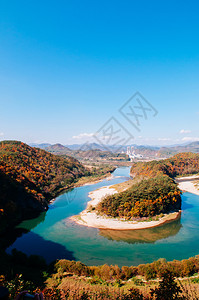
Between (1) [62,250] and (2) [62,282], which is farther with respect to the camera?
(1) [62,250]

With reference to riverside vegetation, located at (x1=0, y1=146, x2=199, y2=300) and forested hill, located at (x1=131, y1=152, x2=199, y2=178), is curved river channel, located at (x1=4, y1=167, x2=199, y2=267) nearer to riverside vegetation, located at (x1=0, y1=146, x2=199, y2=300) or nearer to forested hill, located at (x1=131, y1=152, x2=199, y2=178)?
riverside vegetation, located at (x1=0, y1=146, x2=199, y2=300)

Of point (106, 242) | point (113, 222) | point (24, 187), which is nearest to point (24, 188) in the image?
point (24, 187)

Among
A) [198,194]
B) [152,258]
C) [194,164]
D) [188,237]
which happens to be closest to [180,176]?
[194,164]

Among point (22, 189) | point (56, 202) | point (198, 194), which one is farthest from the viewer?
point (198, 194)

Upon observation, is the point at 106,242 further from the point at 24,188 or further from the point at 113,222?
the point at 24,188

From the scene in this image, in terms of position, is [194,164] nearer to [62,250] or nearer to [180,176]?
[180,176]

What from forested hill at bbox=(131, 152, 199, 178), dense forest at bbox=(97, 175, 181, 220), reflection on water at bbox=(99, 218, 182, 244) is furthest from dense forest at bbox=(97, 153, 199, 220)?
forested hill at bbox=(131, 152, 199, 178)

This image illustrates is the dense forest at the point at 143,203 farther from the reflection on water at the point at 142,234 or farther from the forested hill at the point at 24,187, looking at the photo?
the forested hill at the point at 24,187
